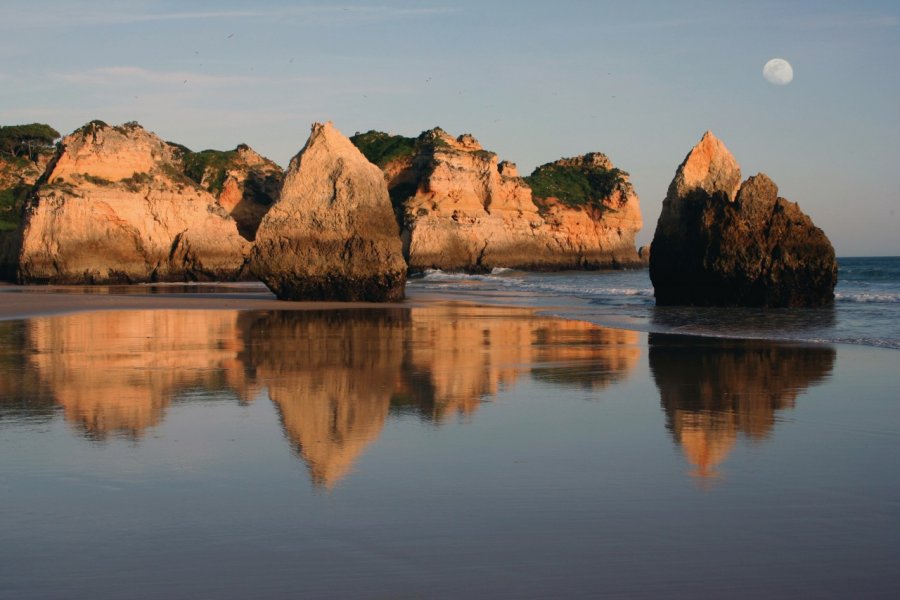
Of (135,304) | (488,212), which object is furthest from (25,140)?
(135,304)

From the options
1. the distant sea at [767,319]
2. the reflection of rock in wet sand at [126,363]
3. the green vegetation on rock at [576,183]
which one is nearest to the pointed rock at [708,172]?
the distant sea at [767,319]

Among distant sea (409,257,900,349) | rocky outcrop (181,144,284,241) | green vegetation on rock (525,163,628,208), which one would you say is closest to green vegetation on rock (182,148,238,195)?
rocky outcrop (181,144,284,241)

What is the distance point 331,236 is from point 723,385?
51.5ft

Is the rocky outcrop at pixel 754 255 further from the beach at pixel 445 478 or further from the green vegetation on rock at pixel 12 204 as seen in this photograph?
the green vegetation on rock at pixel 12 204

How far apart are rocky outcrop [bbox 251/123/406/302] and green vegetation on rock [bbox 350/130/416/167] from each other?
45.1 meters

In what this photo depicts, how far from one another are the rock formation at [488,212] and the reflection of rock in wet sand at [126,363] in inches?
1844

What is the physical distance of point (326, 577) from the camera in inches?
142

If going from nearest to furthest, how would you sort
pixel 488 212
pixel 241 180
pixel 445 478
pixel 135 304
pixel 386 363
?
pixel 445 478 < pixel 386 363 < pixel 135 304 < pixel 241 180 < pixel 488 212

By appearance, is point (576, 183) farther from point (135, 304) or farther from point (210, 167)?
point (135, 304)

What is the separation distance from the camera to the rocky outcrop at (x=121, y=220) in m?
37.9

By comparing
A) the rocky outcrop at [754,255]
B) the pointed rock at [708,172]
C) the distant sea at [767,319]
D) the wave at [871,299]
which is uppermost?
the pointed rock at [708,172]

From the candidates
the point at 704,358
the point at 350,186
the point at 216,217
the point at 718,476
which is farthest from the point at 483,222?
the point at 718,476

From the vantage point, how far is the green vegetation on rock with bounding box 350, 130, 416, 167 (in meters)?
72.7

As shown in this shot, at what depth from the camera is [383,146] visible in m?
77.1
